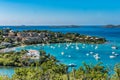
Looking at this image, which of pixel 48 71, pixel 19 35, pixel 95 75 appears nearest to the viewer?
pixel 95 75

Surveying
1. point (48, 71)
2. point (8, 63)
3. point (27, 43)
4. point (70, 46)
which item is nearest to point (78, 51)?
point (70, 46)

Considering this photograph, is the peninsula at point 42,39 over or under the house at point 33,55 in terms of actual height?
under

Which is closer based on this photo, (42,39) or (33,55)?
(33,55)

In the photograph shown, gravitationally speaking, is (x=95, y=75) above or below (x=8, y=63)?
above

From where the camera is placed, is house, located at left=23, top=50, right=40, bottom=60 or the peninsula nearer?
house, located at left=23, top=50, right=40, bottom=60

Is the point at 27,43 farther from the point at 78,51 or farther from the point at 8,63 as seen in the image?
the point at 8,63

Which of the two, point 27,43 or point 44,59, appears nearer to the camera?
point 44,59

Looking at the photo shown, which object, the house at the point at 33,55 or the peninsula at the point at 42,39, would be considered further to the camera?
the peninsula at the point at 42,39

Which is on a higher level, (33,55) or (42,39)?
(33,55)

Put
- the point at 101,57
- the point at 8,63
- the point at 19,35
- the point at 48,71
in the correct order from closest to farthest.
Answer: the point at 48,71
the point at 8,63
the point at 101,57
the point at 19,35

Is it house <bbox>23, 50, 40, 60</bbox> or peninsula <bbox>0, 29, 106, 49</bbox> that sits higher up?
house <bbox>23, 50, 40, 60</bbox>
